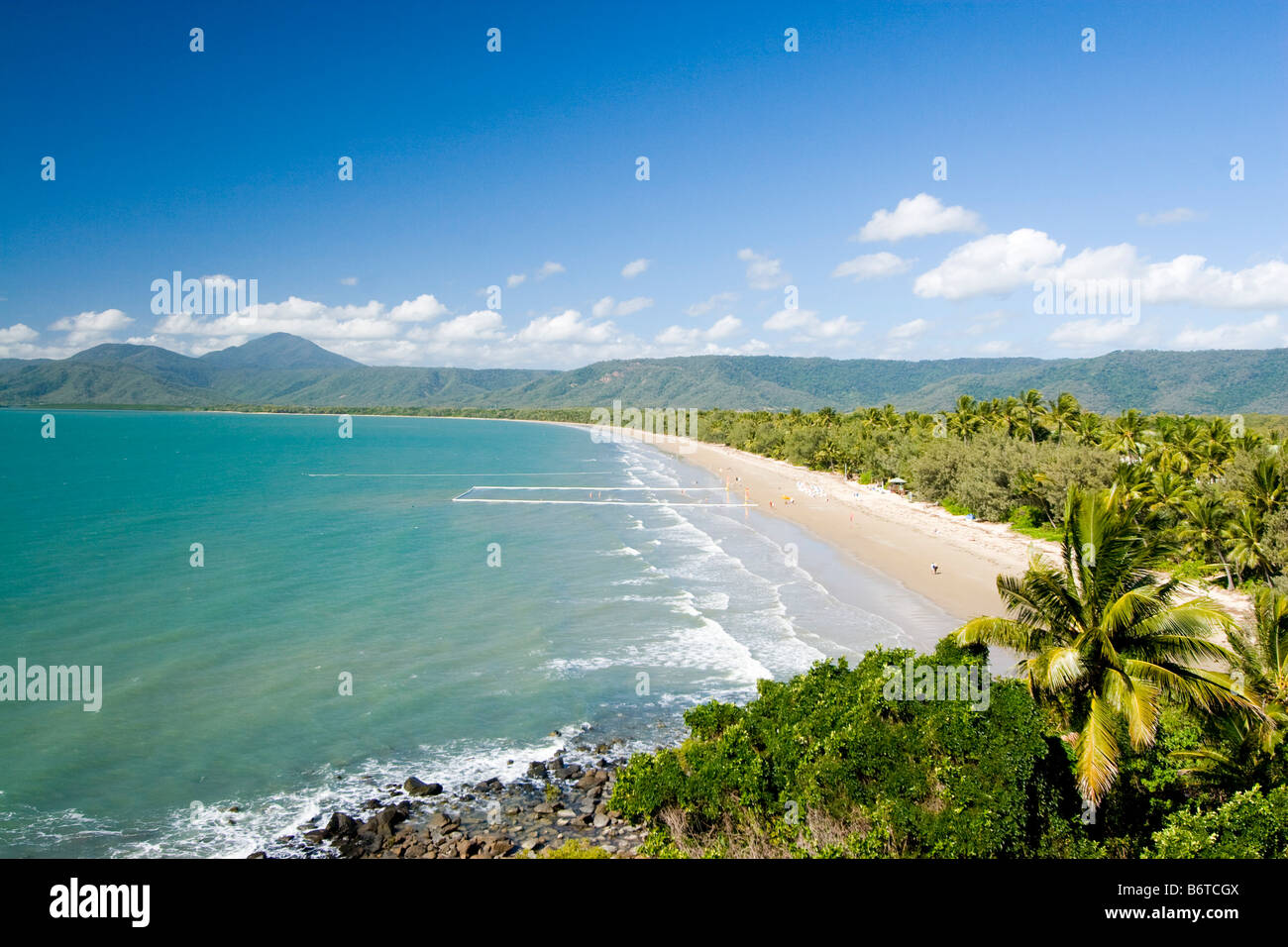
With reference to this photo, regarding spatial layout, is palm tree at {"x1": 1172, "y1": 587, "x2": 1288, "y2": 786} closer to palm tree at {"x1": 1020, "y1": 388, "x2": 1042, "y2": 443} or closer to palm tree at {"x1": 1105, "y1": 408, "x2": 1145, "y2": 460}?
palm tree at {"x1": 1105, "y1": 408, "x2": 1145, "y2": 460}

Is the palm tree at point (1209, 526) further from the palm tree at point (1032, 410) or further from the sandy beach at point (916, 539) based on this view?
the palm tree at point (1032, 410)

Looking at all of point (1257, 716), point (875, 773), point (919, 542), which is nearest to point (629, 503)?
point (919, 542)

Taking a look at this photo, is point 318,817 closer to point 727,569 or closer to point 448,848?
point 448,848

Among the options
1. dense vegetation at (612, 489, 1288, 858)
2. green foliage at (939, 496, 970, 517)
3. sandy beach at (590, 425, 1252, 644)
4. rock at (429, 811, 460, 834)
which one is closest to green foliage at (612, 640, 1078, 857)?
dense vegetation at (612, 489, 1288, 858)

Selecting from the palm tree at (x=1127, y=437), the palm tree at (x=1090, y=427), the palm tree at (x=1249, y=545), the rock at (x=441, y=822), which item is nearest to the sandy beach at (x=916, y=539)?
the palm tree at (x=1249, y=545)

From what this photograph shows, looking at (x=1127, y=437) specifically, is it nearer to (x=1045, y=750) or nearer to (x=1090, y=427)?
(x=1090, y=427)

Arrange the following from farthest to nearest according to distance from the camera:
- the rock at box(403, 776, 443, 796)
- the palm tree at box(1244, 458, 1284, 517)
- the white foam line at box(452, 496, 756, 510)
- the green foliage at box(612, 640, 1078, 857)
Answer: the white foam line at box(452, 496, 756, 510)
the palm tree at box(1244, 458, 1284, 517)
the rock at box(403, 776, 443, 796)
the green foliage at box(612, 640, 1078, 857)

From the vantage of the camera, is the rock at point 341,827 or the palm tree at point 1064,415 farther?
the palm tree at point 1064,415
